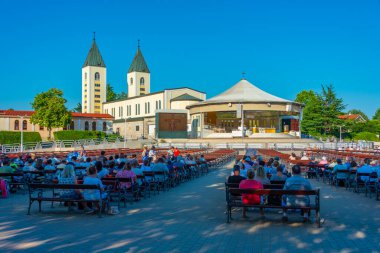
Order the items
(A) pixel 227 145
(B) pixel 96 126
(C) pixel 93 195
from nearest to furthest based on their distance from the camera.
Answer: (C) pixel 93 195, (A) pixel 227 145, (B) pixel 96 126

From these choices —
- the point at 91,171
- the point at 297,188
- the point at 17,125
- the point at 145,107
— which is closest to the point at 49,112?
the point at 17,125

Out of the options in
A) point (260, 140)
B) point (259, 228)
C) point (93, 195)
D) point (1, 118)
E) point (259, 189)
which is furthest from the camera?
point (1, 118)

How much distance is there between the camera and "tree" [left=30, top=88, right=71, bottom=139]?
2707 inches

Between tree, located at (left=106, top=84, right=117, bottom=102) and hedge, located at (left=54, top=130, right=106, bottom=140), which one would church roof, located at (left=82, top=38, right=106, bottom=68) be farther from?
hedge, located at (left=54, top=130, right=106, bottom=140)

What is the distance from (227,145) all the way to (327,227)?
45345 mm

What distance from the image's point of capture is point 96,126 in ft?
290

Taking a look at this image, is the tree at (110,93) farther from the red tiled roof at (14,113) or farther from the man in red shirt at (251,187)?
the man in red shirt at (251,187)

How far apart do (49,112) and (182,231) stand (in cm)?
6409

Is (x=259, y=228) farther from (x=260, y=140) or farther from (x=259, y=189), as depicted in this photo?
(x=260, y=140)

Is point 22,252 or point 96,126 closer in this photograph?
point 22,252

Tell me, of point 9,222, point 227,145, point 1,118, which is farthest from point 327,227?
point 1,118

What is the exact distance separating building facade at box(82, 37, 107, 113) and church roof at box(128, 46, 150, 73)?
8.56 metres

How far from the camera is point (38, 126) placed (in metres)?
74.2

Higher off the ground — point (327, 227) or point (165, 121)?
point (165, 121)
